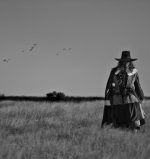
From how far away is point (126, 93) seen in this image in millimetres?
14094

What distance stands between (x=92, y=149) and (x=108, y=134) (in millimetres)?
2146

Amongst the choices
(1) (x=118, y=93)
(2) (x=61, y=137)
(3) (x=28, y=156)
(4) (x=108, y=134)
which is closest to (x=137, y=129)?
(1) (x=118, y=93)

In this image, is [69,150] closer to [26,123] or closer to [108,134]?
[108,134]

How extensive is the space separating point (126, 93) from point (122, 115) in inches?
23.4

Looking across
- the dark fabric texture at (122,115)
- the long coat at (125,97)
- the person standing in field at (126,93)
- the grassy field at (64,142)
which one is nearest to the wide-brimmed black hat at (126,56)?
the person standing in field at (126,93)

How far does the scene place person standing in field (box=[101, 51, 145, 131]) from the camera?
14.0m

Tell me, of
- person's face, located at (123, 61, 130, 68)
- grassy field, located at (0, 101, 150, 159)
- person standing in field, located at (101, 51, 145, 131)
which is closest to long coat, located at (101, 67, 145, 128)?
person standing in field, located at (101, 51, 145, 131)

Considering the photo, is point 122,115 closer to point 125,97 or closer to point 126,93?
point 125,97

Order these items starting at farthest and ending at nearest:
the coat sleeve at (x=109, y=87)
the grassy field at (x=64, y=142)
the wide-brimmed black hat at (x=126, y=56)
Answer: the coat sleeve at (x=109, y=87)
the wide-brimmed black hat at (x=126, y=56)
the grassy field at (x=64, y=142)

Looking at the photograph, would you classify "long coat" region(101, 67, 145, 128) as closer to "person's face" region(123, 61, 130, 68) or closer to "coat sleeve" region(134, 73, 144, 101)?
"coat sleeve" region(134, 73, 144, 101)

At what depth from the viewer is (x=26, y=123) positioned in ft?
43.5

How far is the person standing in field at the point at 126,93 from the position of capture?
46.0ft

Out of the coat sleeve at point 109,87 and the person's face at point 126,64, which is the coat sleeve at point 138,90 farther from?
the coat sleeve at point 109,87

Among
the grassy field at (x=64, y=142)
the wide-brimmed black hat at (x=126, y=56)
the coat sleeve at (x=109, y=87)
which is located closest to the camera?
the grassy field at (x=64, y=142)
